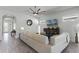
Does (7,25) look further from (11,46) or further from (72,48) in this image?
(72,48)

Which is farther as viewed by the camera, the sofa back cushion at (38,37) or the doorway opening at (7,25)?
the sofa back cushion at (38,37)

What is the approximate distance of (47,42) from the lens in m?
2.67

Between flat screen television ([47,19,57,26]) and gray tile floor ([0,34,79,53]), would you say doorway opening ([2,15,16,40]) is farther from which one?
flat screen television ([47,19,57,26])

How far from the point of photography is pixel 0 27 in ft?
8.58

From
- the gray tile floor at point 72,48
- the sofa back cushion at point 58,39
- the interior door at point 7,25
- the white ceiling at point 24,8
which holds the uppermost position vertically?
the white ceiling at point 24,8

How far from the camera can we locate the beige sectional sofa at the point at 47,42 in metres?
2.58

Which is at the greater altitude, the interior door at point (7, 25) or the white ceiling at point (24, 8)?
the white ceiling at point (24, 8)

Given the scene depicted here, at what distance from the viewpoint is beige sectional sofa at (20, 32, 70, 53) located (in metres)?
2.58

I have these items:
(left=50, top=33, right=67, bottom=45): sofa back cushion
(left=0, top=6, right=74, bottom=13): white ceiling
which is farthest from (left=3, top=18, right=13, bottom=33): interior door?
(left=50, top=33, right=67, bottom=45): sofa back cushion

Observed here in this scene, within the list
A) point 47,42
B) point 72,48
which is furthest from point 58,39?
point 72,48

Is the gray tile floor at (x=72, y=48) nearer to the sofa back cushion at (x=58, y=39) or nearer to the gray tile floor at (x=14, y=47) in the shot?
the gray tile floor at (x=14, y=47)

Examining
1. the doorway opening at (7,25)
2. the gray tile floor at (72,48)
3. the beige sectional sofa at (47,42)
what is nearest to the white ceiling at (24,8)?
the doorway opening at (7,25)
